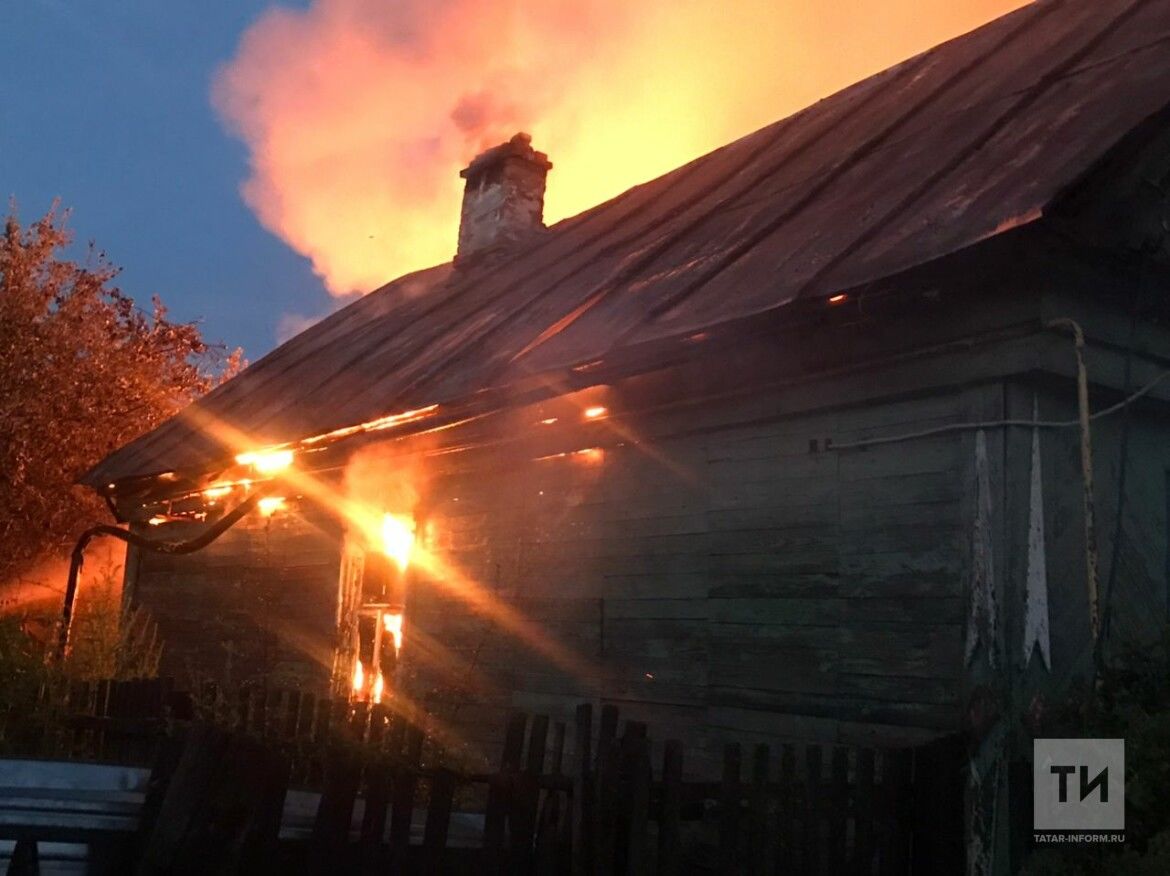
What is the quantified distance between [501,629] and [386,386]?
2.28m

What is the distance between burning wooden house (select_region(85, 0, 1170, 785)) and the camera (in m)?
4.87

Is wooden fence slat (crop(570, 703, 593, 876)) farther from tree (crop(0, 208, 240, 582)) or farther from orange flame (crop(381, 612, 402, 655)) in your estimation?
tree (crop(0, 208, 240, 582))

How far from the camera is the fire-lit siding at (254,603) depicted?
32.0 ft

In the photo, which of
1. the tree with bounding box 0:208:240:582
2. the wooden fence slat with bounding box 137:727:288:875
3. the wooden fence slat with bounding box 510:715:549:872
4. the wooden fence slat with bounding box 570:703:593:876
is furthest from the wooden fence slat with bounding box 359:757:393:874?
the tree with bounding box 0:208:240:582

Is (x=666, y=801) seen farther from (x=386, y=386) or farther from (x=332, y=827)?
Answer: (x=386, y=386)

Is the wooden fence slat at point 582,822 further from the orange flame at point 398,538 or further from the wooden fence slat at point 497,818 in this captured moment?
the orange flame at point 398,538

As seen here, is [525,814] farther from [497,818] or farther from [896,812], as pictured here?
[896,812]

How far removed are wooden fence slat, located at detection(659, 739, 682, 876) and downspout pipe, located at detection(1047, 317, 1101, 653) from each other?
1838 mm

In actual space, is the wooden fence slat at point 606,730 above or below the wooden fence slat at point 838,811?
above

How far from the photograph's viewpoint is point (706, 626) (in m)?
6.18

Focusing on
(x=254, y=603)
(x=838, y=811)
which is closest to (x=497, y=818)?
(x=838, y=811)

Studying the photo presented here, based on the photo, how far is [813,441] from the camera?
5.74 m

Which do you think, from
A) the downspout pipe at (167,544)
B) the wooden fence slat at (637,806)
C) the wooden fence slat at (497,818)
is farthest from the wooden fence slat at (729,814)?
the downspout pipe at (167,544)

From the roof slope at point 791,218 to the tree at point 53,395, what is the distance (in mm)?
8907
